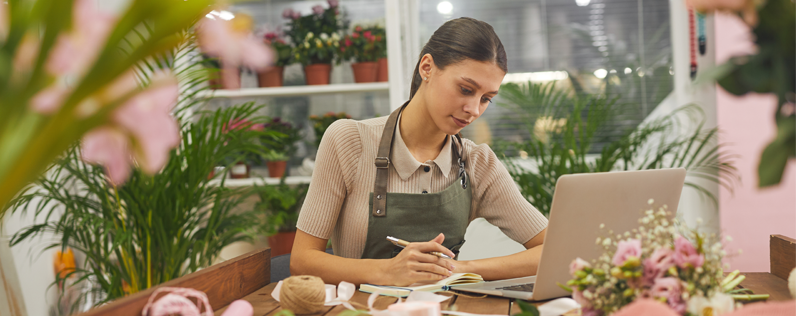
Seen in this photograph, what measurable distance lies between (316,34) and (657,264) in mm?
2471

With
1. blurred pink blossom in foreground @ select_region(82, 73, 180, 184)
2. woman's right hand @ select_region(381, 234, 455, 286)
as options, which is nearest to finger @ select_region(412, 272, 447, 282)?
woman's right hand @ select_region(381, 234, 455, 286)

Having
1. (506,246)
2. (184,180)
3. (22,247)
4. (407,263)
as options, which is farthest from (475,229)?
(22,247)

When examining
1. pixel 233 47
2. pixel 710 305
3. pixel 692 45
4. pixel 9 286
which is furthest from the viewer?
pixel 692 45

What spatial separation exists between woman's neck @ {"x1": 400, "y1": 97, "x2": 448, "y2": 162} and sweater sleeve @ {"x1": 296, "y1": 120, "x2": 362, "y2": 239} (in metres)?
0.16

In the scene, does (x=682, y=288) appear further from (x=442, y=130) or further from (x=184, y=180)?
(x=184, y=180)

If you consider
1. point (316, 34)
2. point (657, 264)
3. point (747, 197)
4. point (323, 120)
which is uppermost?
point (316, 34)

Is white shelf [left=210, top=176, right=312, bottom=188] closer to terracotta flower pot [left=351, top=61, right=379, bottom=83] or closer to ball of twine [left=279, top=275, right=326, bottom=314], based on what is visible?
terracotta flower pot [left=351, top=61, right=379, bottom=83]

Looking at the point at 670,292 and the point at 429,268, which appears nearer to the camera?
the point at 670,292

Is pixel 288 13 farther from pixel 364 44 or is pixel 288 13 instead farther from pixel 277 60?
pixel 364 44

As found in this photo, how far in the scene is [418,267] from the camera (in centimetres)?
112

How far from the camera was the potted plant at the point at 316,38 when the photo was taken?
2830 millimetres

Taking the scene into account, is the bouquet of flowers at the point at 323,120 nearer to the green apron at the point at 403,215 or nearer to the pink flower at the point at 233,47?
the green apron at the point at 403,215

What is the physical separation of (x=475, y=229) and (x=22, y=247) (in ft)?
6.55

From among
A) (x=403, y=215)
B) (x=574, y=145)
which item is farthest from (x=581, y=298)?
(x=574, y=145)
